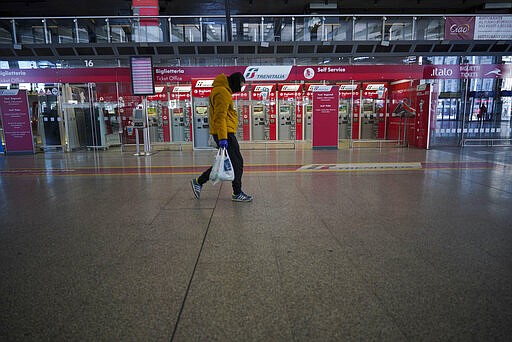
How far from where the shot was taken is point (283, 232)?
379cm

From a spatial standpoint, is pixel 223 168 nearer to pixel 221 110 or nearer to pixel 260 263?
pixel 221 110

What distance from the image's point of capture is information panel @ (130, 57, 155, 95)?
1050 cm

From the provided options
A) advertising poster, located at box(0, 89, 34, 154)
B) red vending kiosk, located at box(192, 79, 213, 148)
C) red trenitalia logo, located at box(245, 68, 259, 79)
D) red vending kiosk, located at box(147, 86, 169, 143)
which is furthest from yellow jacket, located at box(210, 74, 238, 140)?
red vending kiosk, located at box(147, 86, 169, 143)

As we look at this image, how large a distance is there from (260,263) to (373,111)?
607 inches

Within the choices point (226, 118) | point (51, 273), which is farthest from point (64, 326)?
point (226, 118)

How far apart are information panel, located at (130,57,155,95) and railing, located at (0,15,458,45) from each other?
418 centimetres

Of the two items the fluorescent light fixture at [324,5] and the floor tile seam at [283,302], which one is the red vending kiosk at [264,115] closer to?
the fluorescent light fixture at [324,5]

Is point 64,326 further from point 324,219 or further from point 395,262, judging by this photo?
point 324,219

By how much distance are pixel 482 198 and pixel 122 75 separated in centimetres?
1233

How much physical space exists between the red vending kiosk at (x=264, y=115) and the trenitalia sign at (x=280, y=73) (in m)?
4.11

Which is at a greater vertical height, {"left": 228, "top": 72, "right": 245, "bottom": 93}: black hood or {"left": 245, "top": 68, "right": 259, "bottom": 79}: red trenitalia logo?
{"left": 245, "top": 68, "right": 259, "bottom": 79}: red trenitalia logo

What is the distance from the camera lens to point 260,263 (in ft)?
9.82

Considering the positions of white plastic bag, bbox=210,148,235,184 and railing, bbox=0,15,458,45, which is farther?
railing, bbox=0,15,458,45

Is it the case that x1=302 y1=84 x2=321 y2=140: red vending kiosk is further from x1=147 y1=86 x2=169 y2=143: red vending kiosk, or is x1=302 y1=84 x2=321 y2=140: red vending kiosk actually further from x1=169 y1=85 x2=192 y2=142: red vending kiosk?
x1=147 y1=86 x2=169 y2=143: red vending kiosk
